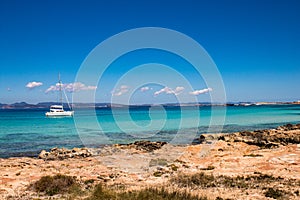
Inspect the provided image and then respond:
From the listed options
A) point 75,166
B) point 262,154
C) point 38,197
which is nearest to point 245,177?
point 262,154

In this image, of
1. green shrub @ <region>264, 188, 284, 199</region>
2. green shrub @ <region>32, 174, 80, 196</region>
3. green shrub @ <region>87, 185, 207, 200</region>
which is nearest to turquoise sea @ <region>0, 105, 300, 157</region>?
green shrub @ <region>32, 174, 80, 196</region>

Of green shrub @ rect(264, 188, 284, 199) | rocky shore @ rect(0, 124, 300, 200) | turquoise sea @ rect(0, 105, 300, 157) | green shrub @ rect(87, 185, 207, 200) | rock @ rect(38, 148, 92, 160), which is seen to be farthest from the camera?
turquoise sea @ rect(0, 105, 300, 157)

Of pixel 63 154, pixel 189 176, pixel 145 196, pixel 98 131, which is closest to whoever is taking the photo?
pixel 145 196

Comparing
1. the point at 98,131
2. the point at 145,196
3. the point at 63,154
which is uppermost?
the point at 145,196

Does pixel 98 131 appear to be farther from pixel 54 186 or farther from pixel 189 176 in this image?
pixel 54 186

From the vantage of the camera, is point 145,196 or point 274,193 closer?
point 145,196

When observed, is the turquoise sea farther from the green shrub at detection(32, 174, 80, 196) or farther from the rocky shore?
the green shrub at detection(32, 174, 80, 196)

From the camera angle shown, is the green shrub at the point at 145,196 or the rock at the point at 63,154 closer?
the green shrub at the point at 145,196

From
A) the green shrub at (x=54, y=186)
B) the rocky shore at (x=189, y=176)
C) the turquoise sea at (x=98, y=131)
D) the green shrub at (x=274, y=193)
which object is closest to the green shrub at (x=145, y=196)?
the rocky shore at (x=189, y=176)

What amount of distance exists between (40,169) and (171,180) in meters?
9.79

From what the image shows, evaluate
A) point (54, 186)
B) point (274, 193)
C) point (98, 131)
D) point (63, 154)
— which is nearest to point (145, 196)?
point (54, 186)

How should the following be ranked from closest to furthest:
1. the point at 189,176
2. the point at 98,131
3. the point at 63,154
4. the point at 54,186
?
the point at 54,186 < the point at 189,176 < the point at 63,154 < the point at 98,131

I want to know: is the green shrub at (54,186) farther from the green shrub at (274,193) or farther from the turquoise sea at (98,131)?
the turquoise sea at (98,131)

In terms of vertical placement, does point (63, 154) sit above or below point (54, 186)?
below
